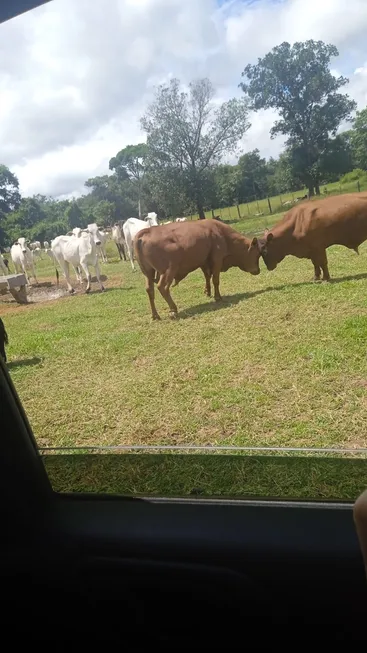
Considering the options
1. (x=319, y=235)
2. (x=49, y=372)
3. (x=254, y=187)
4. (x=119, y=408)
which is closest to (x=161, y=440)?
(x=119, y=408)

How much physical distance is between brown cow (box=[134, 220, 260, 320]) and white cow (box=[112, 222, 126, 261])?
0.08m

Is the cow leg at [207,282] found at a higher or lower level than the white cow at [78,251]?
lower

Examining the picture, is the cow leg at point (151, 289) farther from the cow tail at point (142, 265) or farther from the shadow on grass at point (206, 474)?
the shadow on grass at point (206, 474)

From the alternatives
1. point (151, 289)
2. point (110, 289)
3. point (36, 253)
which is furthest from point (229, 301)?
point (36, 253)

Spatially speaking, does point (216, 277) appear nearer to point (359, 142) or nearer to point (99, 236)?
point (99, 236)

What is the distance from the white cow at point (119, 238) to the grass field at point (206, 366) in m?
0.05

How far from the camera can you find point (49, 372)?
2445mm

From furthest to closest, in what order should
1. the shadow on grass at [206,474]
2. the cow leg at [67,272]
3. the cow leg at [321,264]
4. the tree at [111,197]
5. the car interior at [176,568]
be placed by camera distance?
the cow leg at [67,272] < the cow leg at [321,264] < the tree at [111,197] < the shadow on grass at [206,474] < the car interior at [176,568]

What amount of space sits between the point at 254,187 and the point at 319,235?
615 mm

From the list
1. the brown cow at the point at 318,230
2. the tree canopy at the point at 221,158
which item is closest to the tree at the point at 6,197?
the tree canopy at the point at 221,158

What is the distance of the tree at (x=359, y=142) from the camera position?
1765mm

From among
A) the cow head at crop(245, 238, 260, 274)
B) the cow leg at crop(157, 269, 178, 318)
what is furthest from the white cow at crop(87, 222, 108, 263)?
the cow head at crop(245, 238, 260, 274)

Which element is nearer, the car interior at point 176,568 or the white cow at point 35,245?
the car interior at point 176,568

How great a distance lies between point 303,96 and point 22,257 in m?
1.54
